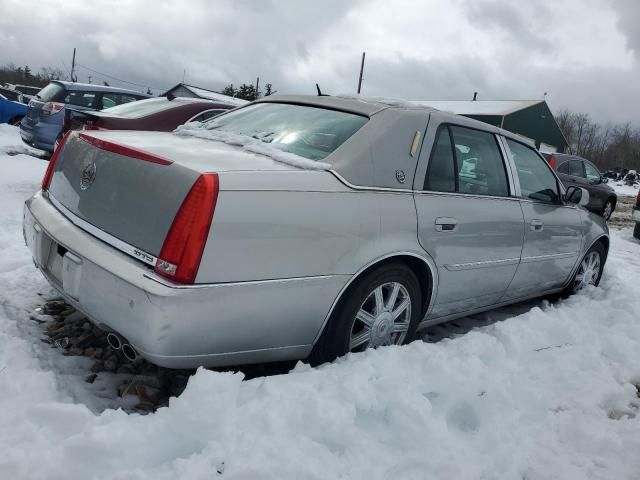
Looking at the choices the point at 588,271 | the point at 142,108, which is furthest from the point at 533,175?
the point at 142,108

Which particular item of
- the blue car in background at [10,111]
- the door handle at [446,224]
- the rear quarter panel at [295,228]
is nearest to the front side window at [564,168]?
the door handle at [446,224]

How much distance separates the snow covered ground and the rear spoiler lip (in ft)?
3.01

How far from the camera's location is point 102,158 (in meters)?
2.46

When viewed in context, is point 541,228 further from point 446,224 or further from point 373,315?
point 373,315

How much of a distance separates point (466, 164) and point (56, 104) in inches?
292

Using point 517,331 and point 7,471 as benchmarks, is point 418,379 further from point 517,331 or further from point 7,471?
point 7,471

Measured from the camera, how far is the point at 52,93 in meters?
8.81

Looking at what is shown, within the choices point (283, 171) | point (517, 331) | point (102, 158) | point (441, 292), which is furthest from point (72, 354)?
point (517, 331)

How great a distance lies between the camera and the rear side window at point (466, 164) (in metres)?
3.02

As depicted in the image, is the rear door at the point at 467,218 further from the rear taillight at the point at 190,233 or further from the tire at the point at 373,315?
the rear taillight at the point at 190,233

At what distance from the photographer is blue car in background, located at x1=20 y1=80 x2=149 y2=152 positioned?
27.4 feet

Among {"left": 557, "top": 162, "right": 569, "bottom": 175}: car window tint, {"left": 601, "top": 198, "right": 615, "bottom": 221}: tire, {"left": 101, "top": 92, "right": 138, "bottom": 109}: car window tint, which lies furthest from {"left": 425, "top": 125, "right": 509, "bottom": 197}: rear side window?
{"left": 601, "top": 198, "right": 615, "bottom": 221}: tire

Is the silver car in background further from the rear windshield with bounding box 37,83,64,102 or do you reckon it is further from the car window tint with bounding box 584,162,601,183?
the car window tint with bounding box 584,162,601,183

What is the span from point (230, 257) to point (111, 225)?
594 mm
